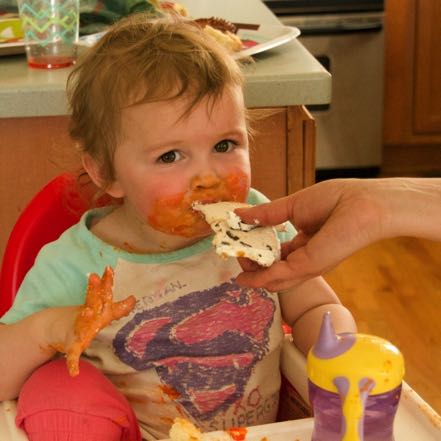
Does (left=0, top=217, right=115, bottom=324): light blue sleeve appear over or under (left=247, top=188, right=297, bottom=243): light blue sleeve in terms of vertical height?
under

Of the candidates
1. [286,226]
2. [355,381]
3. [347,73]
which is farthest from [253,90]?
[347,73]

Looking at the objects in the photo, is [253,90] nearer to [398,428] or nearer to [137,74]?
[137,74]

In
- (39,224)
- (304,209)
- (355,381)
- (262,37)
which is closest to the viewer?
(355,381)

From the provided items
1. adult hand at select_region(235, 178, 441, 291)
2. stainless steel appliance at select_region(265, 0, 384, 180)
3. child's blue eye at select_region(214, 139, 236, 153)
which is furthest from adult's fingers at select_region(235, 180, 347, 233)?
stainless steel appliance at select_region(265, 0, 384, 180)

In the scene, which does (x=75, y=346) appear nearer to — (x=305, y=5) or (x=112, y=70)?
(x=112, y=70)

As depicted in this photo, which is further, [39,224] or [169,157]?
[39,224]

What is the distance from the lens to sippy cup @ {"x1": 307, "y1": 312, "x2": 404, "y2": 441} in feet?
2.51

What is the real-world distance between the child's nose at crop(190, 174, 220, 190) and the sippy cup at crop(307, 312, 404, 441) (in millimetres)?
367

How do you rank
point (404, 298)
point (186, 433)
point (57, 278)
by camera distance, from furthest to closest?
point (404, 298), point (57, 278), point (186, 433)

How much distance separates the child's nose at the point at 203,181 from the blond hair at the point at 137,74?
0.29 ft

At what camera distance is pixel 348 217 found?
0.97 metres

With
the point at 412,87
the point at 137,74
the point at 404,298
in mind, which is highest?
the point at 137,74

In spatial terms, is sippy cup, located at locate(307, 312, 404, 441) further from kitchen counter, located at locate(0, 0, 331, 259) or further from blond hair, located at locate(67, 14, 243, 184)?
kitchen counter, located at locate(0, 0, 331, 259)

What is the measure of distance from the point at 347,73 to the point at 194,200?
105 inches
